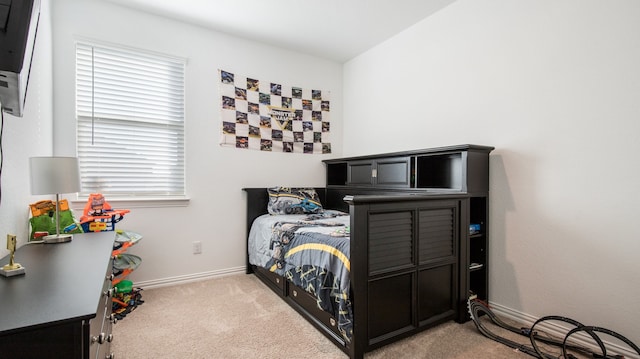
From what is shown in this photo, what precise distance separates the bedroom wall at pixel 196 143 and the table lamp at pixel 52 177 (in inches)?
43.5

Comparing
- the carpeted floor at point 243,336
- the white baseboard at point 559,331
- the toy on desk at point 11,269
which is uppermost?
the toy on desk at point 11,269

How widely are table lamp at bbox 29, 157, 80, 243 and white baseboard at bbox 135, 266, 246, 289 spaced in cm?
128

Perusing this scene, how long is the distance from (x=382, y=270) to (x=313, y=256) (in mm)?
494

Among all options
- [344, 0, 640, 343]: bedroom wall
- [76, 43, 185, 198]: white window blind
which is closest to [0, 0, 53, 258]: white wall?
[76, 43, 185, 198]: white window blind

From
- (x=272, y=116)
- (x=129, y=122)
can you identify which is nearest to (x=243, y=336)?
(x=129, y=122)

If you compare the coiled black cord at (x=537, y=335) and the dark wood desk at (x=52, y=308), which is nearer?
the dark wood desk at (x=52, y=308)

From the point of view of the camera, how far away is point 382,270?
1.67 meters

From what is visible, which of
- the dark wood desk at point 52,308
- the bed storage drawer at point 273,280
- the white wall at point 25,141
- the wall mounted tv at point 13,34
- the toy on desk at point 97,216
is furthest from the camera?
the bed storage drawer at point 273,280

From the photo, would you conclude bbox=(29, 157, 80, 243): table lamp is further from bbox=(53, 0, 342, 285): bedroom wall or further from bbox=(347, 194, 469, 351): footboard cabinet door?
bbox=(347, 194, 469, 351): footboard cabinet door

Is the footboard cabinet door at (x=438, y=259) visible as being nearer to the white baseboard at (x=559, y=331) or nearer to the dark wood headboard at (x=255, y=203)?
the white baseboard at (x=559, y=331)

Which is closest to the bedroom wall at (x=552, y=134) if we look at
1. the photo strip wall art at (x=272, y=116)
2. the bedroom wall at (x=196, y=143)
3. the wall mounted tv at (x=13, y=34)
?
the photo strip wall art at (x=272, y=116)

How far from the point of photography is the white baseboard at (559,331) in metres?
1.64

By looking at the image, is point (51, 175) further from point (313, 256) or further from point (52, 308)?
point (313, 256)

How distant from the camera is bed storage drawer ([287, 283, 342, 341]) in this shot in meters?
1.80
